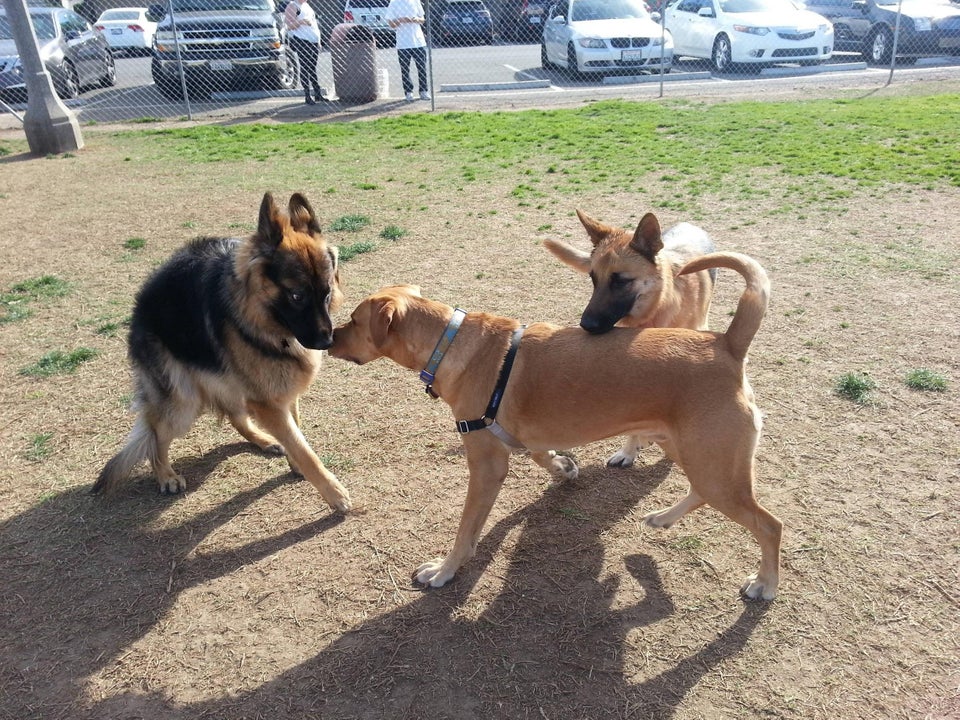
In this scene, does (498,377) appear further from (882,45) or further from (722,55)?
(882,45)

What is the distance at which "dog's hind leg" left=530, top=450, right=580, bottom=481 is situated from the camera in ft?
12.9

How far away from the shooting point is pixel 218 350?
379 cm

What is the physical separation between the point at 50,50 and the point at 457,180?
12.5 m

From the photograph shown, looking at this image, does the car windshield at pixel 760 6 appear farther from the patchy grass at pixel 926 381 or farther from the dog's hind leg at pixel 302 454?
the dog's hind leg at pixel 302 454

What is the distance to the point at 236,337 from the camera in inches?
148

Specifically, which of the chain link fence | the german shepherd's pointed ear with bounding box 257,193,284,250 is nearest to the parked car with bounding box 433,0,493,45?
the chain link fence

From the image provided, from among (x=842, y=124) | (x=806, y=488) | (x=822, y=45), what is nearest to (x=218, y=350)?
(x=806, y=488)

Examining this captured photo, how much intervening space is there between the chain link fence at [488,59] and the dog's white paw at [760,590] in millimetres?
12897

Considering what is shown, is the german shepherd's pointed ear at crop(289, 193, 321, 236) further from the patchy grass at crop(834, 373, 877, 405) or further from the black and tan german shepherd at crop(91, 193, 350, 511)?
the patchy grass at crop(834, 373, 877, 405)

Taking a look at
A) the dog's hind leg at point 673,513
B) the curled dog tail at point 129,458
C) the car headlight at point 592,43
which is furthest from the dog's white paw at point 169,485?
the car headlight at point 592,43

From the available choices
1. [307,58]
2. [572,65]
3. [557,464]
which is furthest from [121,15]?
[557,464]

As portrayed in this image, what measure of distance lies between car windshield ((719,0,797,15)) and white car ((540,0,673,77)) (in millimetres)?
2463

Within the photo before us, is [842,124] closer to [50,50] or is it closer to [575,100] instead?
[575,100]

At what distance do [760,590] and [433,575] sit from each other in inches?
59.9
